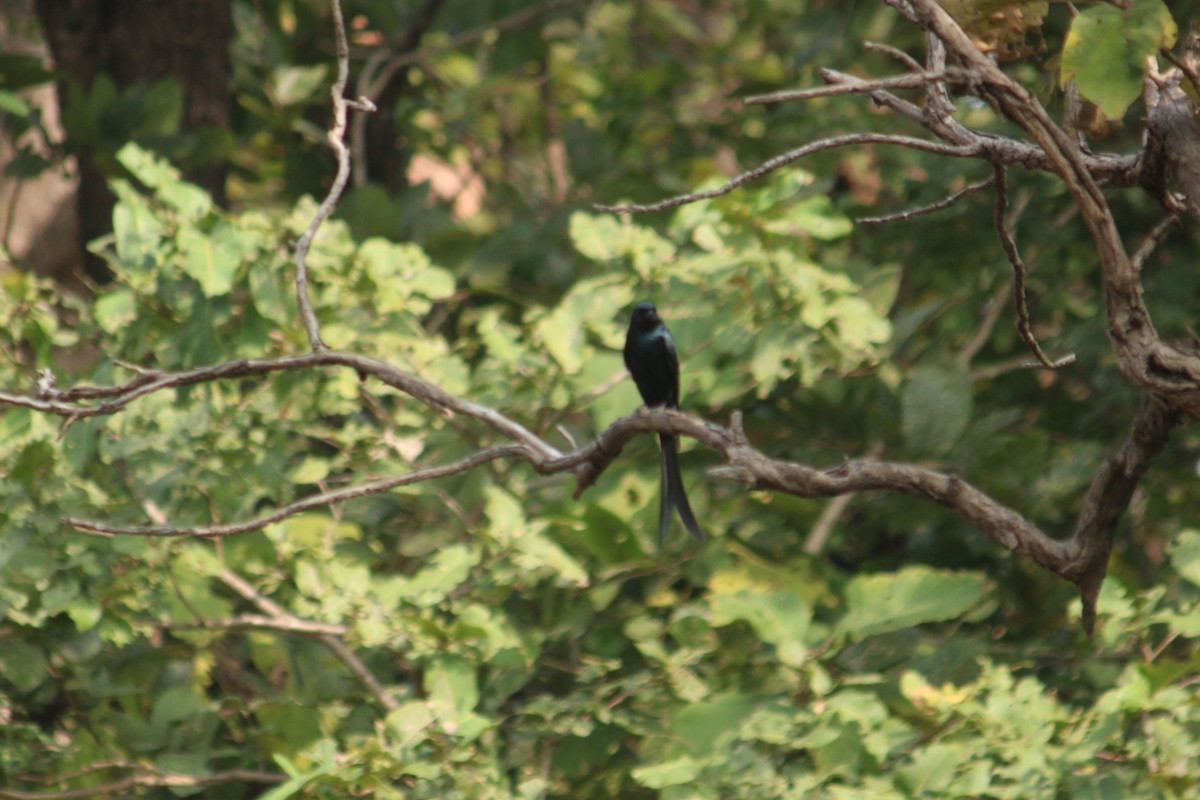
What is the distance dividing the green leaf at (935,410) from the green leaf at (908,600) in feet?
1.80

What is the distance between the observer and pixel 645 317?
3.90m

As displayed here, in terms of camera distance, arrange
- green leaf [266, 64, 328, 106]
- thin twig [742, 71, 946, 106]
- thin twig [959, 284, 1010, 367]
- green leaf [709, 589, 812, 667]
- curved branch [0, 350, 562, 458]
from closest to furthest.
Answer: thin twig [742, 71, 946, 106], curved branch [0, 350, 562, 458], green leaf [709, 589, 812, 667], thin twig [959, 284, 1010, 367], green leaf [266, 64, 328, 106]

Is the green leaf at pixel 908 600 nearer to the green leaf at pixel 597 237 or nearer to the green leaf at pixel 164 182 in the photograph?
the green leaf at pixel 597 237

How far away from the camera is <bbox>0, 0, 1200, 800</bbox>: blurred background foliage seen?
10.8 feet

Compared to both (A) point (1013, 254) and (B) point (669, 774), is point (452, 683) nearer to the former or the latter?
(B) point (669, 774)

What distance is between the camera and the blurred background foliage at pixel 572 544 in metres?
3.29

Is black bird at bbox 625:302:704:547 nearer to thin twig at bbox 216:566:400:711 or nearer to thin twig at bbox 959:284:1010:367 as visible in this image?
thin twig at bbox 216:566:400:711

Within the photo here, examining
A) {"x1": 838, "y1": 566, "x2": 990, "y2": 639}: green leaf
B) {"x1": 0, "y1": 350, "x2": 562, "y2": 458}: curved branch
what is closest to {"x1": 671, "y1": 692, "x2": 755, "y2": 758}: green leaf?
{"x1": 838, "y1": 566, "x2": 990, "y2": 639}: green leaf

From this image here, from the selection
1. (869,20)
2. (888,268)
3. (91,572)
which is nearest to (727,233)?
(888,268)

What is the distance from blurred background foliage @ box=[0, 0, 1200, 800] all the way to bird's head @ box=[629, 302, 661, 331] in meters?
0.08

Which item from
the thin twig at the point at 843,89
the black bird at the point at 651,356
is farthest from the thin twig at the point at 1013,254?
the black bird at the point at 651,356

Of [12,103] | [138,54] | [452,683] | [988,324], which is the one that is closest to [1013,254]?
[452,683]

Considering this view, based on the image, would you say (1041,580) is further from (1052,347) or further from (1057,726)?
(1057,726)

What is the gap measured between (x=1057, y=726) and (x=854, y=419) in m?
1.26
